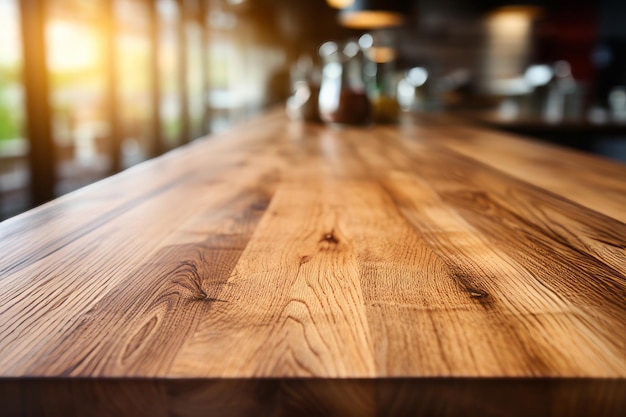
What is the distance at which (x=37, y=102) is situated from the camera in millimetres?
3410

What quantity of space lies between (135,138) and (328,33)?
3.88m

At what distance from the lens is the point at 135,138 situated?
19.0ft

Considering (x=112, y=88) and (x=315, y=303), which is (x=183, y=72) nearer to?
(x=112, y=88)

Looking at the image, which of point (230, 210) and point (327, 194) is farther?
point (327, 194)

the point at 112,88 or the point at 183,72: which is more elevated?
the point at 183,72

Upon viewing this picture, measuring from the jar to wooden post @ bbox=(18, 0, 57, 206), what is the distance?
6.97 feet

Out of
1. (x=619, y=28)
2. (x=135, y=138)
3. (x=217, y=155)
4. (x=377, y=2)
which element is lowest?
(x=135, y=138)

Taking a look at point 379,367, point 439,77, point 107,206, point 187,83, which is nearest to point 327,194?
point 107,206

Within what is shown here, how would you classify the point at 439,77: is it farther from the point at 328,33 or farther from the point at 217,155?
the point at 217,155

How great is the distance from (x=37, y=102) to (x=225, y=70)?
6.20m

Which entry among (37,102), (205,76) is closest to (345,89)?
(37,102)

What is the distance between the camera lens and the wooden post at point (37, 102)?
3273mm

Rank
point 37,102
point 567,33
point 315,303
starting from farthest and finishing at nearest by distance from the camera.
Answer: point 567,33 → point 37,102 → point 315,303

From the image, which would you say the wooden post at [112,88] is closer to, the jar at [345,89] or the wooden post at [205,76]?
the jar at [345,89]
